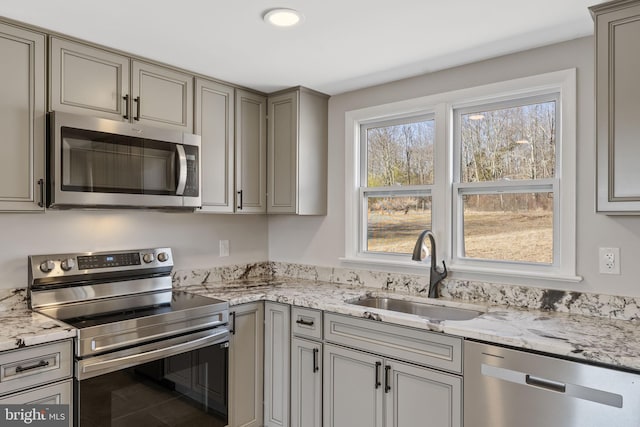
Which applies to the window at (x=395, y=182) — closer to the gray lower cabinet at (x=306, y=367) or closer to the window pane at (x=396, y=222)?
the window pane at (x=396, y=222)

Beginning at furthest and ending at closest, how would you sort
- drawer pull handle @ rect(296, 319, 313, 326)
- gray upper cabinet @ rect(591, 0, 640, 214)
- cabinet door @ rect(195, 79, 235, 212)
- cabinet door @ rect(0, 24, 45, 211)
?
1. cabinet door @ rect(195, 79, 235, 212)
2. drawer pull handle @ rect(296, 319, 313, 326)
3. cabinet door @ rect(0, 24, 45, 211)
4. gray upper cabinet @ rect(591, 0, 640, 214)

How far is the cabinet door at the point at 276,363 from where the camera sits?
8.29 feet

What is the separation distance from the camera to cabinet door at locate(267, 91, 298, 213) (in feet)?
9.75

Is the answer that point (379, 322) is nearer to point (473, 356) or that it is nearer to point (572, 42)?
point (473, 356)

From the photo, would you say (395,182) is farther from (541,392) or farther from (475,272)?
(541,392)

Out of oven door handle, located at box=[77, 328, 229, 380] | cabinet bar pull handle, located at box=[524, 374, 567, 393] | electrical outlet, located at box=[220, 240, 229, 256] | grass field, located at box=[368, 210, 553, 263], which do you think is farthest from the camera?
electrical outlet, located at box=[220, 240, 229, 256]

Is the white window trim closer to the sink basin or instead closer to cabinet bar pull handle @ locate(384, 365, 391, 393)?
the sink basin

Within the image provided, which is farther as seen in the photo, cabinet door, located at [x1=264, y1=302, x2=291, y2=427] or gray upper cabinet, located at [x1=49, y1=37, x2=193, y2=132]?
cabinet door, located at [x1=264, y1=302, x2=291, y2=427]

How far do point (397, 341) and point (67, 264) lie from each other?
175 centimetres

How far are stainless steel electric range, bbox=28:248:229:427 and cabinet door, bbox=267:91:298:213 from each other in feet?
2.87

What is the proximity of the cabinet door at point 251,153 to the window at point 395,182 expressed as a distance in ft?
2.30

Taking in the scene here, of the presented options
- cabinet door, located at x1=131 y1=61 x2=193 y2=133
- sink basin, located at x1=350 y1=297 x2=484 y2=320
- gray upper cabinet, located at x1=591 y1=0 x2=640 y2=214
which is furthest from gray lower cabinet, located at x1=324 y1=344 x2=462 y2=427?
cabinet door, located at x1=131 y1=61 x2=193 y2=133

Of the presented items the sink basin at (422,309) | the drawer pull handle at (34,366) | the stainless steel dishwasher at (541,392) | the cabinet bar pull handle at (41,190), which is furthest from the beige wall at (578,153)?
the drawer pull handle at (34,366)

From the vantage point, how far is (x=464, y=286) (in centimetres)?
247
